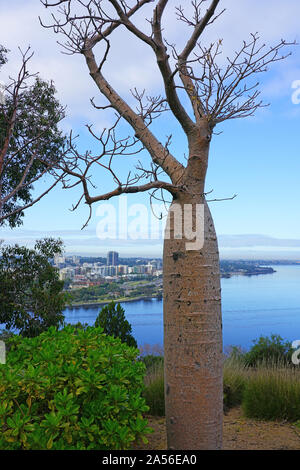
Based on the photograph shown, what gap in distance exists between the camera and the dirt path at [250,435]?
424 cm

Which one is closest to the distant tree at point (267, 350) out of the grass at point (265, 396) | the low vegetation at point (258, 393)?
the low vegetation at point (258, 393)

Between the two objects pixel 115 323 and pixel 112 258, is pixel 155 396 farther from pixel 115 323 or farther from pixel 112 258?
pixel 112 258

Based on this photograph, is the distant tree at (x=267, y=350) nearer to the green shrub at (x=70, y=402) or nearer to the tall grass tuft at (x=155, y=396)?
the tall grass tuft at (x=155, y=396)

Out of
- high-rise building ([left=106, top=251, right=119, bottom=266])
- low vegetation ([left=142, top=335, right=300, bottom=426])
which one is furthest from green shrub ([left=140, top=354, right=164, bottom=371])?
high-rise building ([left=106, top=251, right=119, bottom=266])

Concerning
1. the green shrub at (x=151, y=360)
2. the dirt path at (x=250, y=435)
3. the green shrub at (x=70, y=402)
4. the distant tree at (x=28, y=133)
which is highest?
the distant tree at (x=28, y=133)

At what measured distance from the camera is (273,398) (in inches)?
201

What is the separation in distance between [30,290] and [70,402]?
4917mm

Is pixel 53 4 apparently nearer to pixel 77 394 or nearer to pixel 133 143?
pixel 133 143

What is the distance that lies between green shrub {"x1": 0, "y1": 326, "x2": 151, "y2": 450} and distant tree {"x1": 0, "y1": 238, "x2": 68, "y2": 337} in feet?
12.1

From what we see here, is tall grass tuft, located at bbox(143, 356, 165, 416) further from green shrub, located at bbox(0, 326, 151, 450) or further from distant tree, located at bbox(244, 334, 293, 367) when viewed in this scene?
distant tree, located at bbox(244, 334, 293, 367)

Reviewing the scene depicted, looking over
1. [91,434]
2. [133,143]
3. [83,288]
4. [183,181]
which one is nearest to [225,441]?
[91,434]

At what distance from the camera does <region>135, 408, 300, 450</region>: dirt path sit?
4242 millimetres

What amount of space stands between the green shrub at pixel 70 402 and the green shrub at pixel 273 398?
6.47 feet
